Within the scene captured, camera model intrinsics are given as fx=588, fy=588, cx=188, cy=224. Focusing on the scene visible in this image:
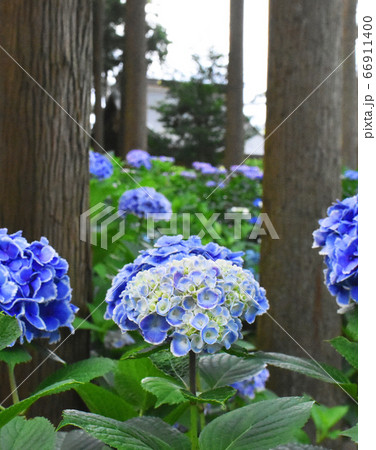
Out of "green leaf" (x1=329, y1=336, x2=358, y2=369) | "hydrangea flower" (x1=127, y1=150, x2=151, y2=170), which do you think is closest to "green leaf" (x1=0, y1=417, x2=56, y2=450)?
"green leaf" (x1=329, y1=336, x2=358, y2=369)

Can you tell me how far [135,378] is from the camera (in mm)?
1699

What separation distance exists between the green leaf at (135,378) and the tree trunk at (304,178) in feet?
4.09

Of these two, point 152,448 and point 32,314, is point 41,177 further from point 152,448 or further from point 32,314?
point 152,448

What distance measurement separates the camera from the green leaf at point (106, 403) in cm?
156

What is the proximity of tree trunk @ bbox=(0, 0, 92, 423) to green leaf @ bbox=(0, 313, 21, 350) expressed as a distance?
1.16 m

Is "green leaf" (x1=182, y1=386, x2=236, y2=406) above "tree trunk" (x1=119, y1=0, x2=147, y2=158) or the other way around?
the other way around

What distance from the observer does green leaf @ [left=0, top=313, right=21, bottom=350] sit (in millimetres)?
989

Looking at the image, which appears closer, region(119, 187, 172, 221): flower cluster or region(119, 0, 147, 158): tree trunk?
region(119, 187, 172, 221): flower cluster

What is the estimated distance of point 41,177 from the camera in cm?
214

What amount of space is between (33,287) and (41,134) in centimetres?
86

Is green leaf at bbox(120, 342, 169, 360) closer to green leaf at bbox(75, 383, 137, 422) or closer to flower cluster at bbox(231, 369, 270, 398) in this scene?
green leaf at bbox(75, 383, 137, 422)

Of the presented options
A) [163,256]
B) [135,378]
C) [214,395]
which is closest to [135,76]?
[135,378]

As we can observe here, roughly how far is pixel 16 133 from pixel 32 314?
0.92m

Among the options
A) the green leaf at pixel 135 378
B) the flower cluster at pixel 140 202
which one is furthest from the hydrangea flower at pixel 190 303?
the flower cluster at pixel 140 202
